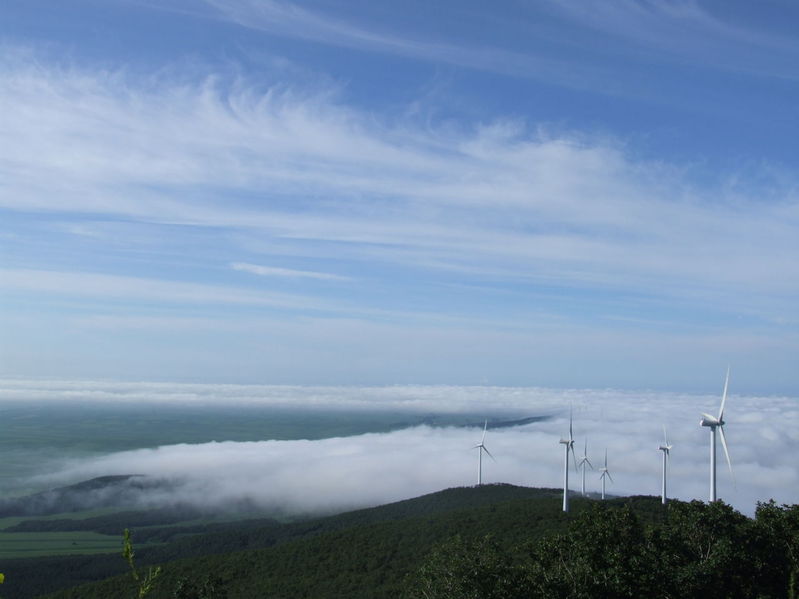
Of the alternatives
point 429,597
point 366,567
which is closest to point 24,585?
point 366,567

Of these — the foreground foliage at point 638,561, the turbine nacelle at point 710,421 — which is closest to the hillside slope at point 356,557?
the turbine nacelle at point 710,421

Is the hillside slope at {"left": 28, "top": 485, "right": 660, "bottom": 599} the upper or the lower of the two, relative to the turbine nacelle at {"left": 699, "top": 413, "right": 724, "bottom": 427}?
lower

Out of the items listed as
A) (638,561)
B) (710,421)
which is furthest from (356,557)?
(638,561)

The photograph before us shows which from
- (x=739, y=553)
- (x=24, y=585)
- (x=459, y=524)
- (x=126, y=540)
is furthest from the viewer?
(x=24, y=585)

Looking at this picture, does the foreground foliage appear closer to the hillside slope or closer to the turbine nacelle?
the turbine nacelle

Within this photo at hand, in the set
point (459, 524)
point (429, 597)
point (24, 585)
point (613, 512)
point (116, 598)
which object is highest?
point (613, 512)

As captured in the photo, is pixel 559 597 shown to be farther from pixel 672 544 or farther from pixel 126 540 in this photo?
pixel 126 540

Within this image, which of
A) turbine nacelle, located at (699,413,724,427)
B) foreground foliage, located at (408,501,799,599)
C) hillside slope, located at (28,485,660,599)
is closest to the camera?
foreground foliage, located at (408,501,799,599)

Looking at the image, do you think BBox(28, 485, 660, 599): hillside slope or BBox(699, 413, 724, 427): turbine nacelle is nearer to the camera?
BBox(699, 413, 724, 427): turbine nacelle

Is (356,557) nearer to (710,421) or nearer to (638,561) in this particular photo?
(710,421)

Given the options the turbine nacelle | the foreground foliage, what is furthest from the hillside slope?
the foreground foliage

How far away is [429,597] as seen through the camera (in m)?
44.1

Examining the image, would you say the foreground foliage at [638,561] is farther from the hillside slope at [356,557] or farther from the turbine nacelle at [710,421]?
the hillside slope at [356,557]

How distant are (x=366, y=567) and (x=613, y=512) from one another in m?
99.7
